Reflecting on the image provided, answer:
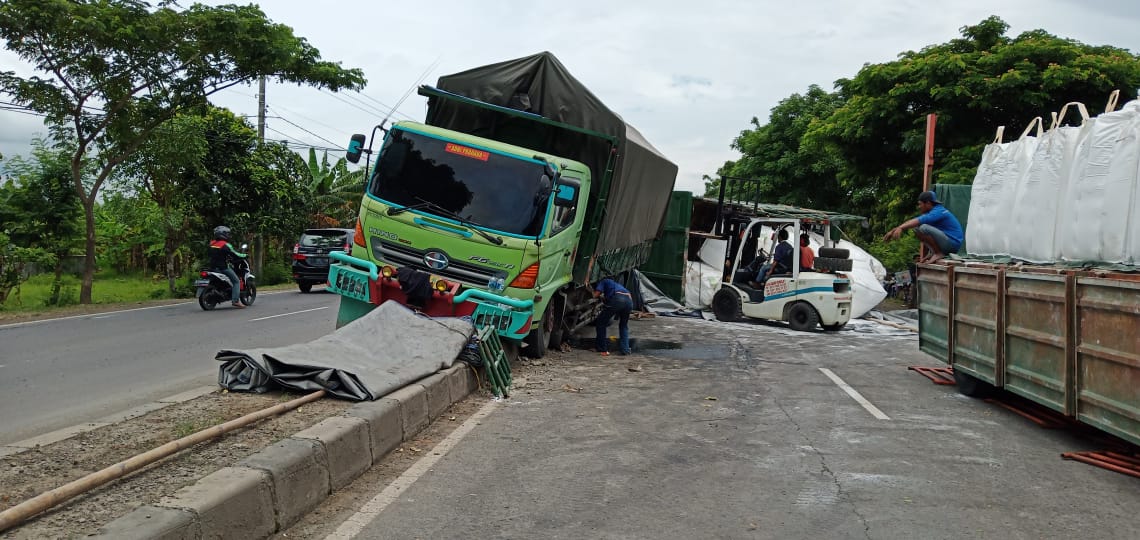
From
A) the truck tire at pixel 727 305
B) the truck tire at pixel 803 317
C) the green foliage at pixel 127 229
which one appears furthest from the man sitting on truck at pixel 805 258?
the green foliage at pixel 127 229

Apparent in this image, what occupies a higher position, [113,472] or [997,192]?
[997,192]

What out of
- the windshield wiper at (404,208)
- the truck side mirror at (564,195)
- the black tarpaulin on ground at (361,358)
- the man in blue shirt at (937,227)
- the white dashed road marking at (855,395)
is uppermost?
the truck side mirror at (564,195)

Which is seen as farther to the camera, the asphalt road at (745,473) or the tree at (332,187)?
the tree at (332,187)

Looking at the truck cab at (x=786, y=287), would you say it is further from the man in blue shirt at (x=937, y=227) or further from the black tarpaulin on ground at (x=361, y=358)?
the black tarpaulin on ground at (x=361, y=358)

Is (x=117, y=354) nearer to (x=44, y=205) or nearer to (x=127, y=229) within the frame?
(x=44, y=205)

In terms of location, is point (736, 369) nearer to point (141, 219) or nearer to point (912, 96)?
point (912, 96)

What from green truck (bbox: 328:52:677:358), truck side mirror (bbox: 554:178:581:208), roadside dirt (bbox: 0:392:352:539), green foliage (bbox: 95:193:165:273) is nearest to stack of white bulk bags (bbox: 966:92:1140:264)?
truck side mirror (bbox: 554:178:581:208)

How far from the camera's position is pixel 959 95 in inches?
767

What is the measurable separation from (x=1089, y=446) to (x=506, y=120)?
7349mm

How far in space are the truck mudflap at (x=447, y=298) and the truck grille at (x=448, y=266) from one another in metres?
0.14

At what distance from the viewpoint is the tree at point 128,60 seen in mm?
15977

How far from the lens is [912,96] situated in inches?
820

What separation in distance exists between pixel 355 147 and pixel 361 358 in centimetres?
348

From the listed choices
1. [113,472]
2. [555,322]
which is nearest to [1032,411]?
[555,322]
